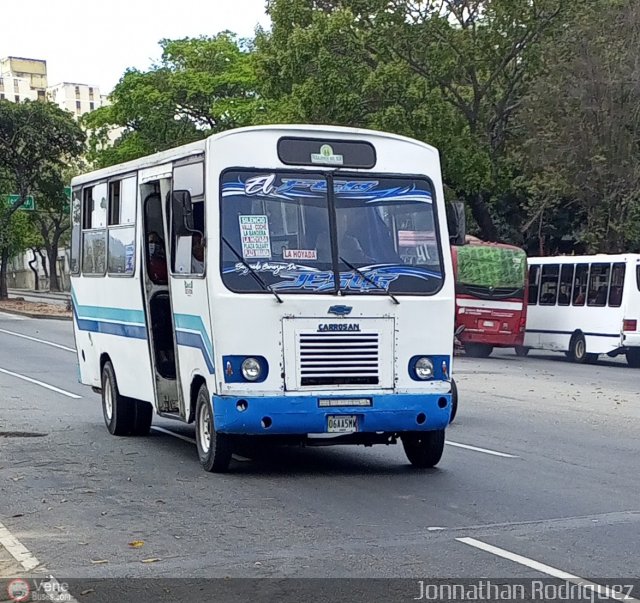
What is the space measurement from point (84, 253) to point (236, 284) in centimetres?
480

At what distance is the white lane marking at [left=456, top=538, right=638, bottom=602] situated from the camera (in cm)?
664

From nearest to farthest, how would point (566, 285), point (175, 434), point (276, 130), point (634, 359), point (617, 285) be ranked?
point (276, 130), point (175, 434), point (617, 285), point (634, 359), point (566, 285)

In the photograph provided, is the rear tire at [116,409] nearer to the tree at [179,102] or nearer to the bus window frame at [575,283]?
the bus window frame at [575,283]

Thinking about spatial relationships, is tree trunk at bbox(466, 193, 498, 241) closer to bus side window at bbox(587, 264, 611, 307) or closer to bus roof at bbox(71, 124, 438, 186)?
bus side window at bbox(587, 264, 611, 307)

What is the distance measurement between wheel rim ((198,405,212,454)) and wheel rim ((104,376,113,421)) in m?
3.22

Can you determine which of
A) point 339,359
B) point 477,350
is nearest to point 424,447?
point 339,359

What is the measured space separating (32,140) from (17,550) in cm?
4375

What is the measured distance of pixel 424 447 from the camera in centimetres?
1138

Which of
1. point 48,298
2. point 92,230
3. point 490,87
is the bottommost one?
point 48,298

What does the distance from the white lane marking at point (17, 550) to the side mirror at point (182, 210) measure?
3.27 m

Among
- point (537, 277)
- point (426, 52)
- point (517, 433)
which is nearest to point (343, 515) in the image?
point (517, 433)

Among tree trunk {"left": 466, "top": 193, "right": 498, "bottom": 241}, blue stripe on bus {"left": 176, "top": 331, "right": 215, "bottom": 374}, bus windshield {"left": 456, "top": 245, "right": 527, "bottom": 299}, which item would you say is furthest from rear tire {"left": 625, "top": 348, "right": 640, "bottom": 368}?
blue stripe on bus {"left": 176, "top": 331, "right": 215, "bottom": 374}

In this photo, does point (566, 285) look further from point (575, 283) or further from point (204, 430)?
point (204, 430)

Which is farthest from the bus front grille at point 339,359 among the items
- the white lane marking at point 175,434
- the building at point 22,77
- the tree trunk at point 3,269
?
the building at point 22,77
